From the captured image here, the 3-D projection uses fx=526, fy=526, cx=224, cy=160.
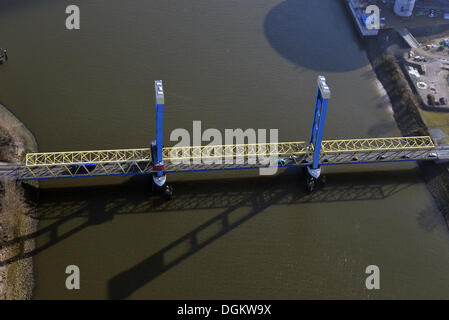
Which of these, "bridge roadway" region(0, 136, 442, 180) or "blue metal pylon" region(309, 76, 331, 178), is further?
"bridge roadway" region(0, 136, 442, 180)

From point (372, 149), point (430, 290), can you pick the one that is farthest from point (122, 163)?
point (430, 290)

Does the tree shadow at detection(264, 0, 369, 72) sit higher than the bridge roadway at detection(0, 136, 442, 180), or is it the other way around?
the tree shadow at detection(264, 0, 369, 72)

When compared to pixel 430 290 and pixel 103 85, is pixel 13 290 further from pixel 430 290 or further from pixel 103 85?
pixel 430 290

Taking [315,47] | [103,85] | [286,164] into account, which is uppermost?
[315,47]
